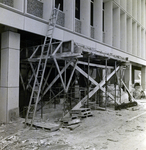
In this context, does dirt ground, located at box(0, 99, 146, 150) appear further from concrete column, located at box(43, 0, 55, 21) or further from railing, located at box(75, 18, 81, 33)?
railing, located at box(75, 18, 81, 33)

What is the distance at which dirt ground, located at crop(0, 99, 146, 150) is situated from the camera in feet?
19.9

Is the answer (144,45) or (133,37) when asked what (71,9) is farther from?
(144,45)

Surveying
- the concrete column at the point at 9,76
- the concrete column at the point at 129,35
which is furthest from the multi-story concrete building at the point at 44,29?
the concrete column at the point at 129,35

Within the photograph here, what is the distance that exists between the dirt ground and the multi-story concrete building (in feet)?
7.22

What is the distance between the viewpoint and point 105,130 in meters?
8.09

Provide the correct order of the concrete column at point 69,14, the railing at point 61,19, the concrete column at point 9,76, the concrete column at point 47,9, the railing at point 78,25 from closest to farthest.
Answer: the concrete column at point 9,76 < the concrete column at point 47,9 < the railing at point 61,19 < the concrete column at point 69,14 < the railing at point 78,25

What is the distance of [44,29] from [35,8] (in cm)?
138

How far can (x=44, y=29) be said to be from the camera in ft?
35.2

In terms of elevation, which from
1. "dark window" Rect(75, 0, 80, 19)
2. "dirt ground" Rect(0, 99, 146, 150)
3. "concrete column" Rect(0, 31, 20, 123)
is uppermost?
"dark window" Rect(75, 0, 80, 19)

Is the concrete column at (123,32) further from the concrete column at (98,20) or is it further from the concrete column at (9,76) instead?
the concrete column at (9,76)

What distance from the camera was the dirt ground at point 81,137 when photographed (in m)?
6.05

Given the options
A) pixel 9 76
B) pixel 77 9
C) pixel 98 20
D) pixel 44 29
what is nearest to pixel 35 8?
pixel 44 29

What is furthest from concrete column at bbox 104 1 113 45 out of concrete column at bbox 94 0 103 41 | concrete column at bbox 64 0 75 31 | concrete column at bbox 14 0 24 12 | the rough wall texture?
concrete column at bbox 14 0 24 12

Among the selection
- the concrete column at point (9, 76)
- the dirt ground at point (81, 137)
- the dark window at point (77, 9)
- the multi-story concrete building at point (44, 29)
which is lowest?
the dirt ground at point (81, 137)
